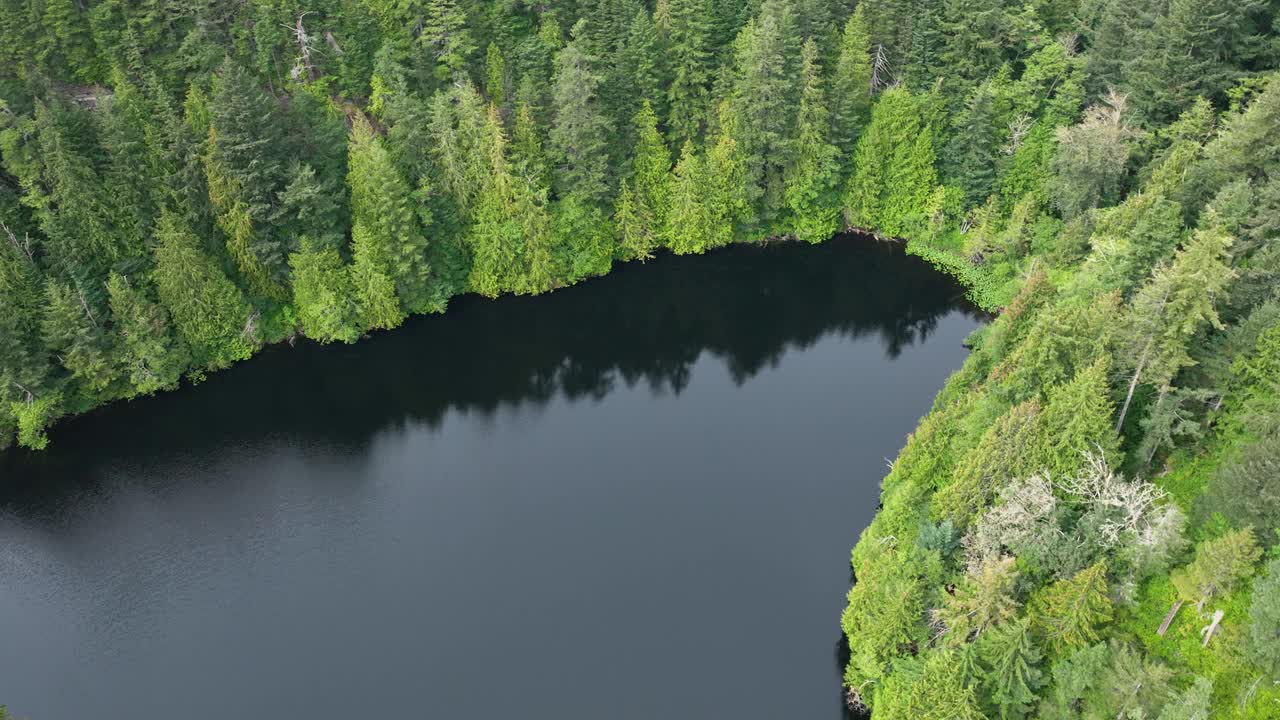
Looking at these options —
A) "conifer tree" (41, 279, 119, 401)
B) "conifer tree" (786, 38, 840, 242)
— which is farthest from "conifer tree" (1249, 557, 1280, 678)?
"conifer tree" (41, 279, 119, 401)

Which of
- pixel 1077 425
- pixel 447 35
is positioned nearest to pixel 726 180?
pixel 447 35

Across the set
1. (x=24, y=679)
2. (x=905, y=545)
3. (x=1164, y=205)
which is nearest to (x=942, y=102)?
(x=1164, y=205)

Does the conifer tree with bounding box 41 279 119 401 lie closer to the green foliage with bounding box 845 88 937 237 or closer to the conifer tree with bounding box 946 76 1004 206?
the green foliage with bounding box 845 88 937 237

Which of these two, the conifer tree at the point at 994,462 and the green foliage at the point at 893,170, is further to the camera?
the green foliage at the point at 893,170

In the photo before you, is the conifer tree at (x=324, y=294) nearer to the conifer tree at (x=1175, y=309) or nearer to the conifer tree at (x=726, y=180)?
the conifer tree at (x=726, y=180)

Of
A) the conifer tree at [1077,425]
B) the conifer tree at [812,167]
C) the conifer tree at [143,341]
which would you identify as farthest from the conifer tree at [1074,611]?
the conifer tree at [143,341]
